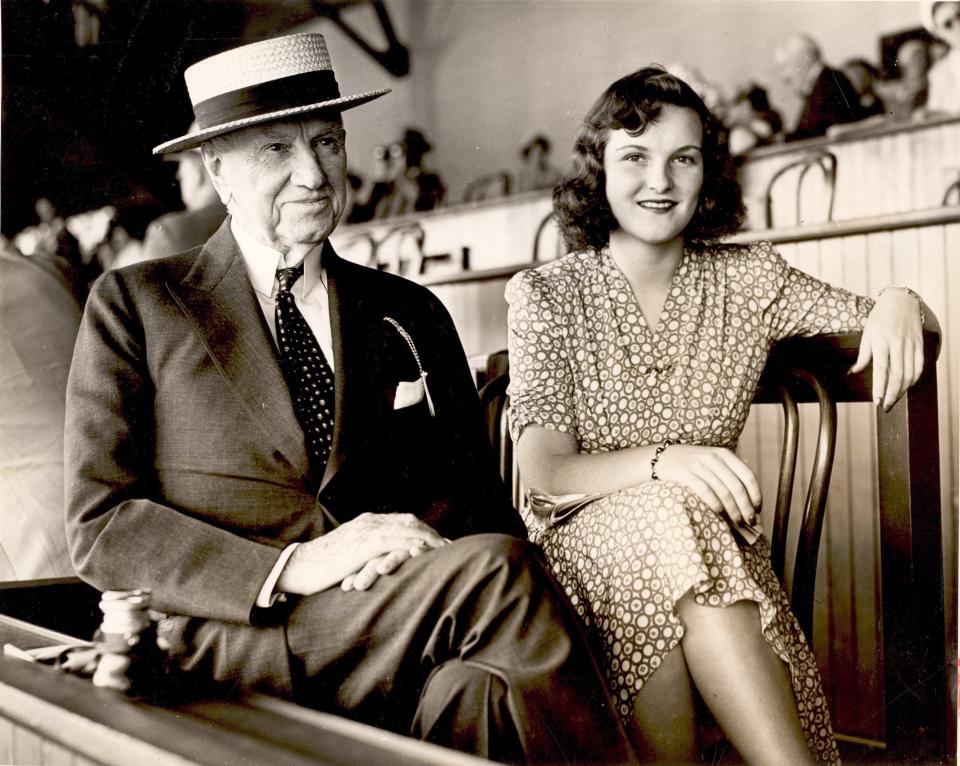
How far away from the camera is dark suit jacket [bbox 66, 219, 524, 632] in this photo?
3.57 feet

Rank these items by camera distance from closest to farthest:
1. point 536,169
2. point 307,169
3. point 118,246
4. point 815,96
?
point 307,169
point 118,246
point 815,96
point 536,169

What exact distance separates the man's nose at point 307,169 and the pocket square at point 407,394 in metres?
0.29

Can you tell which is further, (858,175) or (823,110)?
(823,110)

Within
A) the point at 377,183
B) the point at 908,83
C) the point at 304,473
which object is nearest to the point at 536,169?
the point at 377,183

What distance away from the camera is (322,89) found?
50.3 inches

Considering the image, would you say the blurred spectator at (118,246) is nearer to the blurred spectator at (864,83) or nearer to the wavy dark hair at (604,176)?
the wavy dark hair at (604,176)

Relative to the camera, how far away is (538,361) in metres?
1.40

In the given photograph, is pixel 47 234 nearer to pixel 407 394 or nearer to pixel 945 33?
pixel 407 394

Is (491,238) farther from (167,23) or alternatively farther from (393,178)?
(167,23)

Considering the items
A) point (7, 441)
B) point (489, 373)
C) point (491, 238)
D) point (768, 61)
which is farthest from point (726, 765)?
point (491, 238)

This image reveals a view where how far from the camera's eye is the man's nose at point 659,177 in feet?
4.75

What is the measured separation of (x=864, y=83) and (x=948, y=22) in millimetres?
1342

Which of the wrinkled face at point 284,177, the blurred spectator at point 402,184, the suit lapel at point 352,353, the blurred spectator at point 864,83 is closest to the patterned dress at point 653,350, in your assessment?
the suit lapel at point 352,353

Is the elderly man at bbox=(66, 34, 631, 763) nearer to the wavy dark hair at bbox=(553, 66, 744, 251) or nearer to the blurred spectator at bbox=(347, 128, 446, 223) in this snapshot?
the wavy dark hair at bbox=(553, 66, 744, 251)
